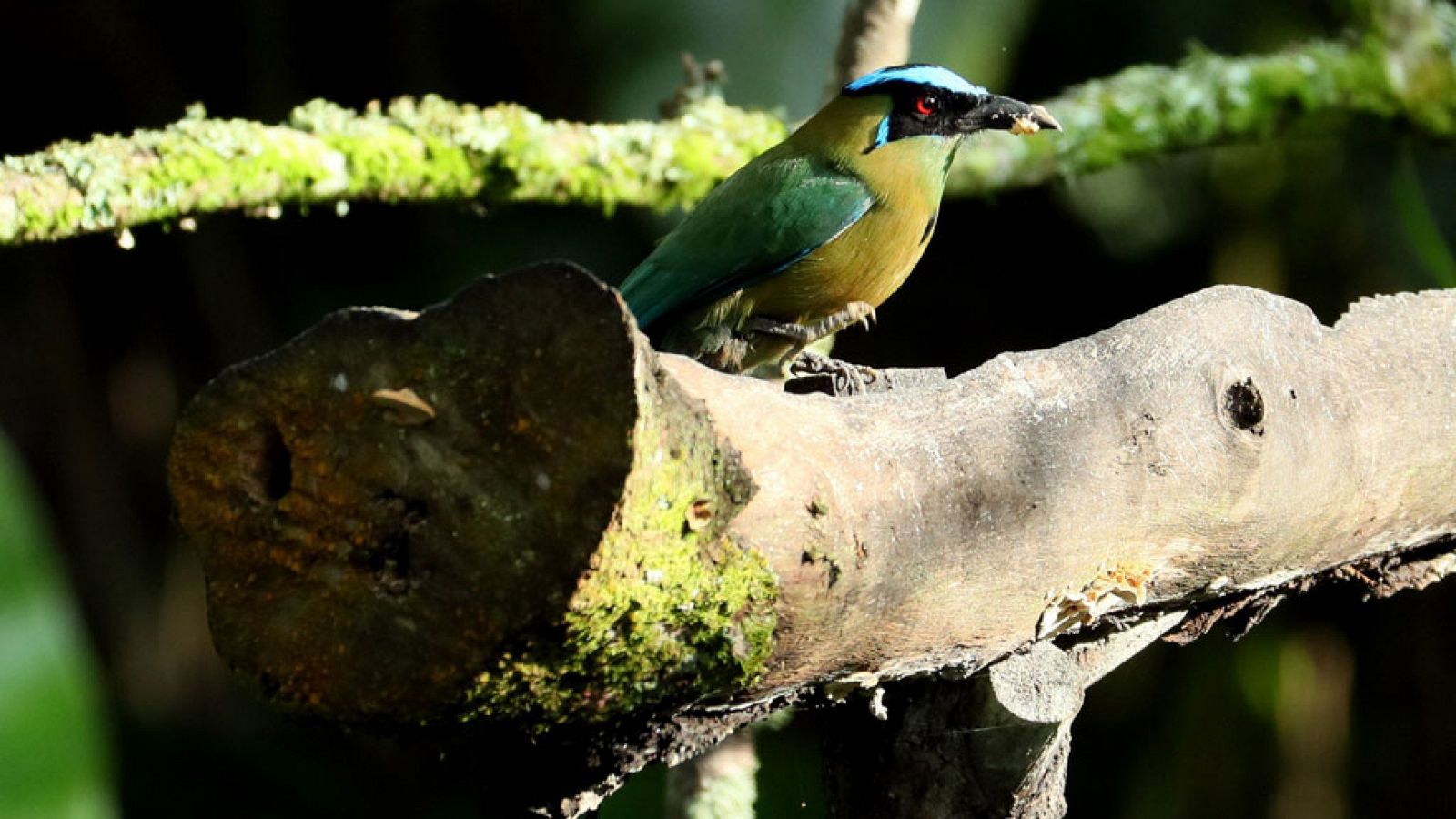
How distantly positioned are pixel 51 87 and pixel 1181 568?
477cm

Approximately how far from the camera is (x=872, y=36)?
137 inches

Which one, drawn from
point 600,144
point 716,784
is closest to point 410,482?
point 716,784

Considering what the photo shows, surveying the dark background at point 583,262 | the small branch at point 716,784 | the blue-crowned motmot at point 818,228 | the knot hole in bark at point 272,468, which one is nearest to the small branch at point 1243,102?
the blue-crowned motmot at point 818,228

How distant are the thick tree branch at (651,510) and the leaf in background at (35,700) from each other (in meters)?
0.63

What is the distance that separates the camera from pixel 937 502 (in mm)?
1611

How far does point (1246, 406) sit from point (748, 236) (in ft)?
3.15

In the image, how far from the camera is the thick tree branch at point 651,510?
1.28m

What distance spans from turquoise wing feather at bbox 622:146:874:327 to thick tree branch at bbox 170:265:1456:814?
2.73 ft

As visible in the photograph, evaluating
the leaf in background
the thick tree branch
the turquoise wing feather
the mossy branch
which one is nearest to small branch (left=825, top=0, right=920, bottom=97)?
the mossy branch

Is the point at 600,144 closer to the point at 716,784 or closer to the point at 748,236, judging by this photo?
the point at 748,236

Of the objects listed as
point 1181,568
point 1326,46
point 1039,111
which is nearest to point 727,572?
point 1181,568

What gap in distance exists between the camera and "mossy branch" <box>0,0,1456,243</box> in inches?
96.8

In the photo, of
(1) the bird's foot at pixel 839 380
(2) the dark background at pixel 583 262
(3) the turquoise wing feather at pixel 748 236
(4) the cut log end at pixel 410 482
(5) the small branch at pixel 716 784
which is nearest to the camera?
(4) the cut log end at pixel 410 482

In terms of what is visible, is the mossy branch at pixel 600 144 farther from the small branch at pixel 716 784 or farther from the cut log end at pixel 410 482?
the cut log end at pixel 410 482
